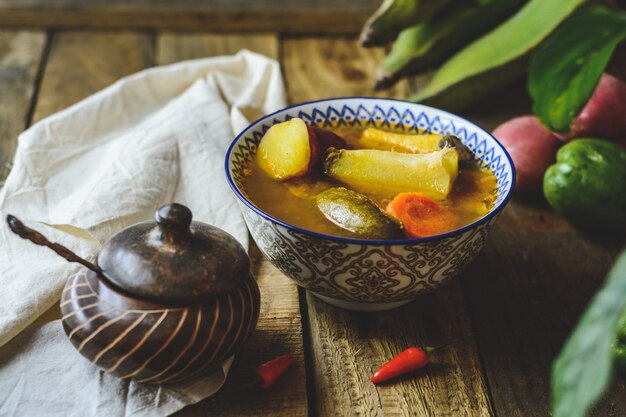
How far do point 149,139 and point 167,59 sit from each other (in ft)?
2.61

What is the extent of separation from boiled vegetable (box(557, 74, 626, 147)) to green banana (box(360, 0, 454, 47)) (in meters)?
0.62

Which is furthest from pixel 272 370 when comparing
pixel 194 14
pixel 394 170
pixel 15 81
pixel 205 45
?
pixel 194 14

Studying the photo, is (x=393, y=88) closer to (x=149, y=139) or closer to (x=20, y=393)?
(x=149, y=139)

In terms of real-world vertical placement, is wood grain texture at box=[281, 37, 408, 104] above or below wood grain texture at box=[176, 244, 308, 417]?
below

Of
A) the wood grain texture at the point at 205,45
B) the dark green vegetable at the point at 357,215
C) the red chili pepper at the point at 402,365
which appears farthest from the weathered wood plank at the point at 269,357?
the wood grain texture at the point at 205,45

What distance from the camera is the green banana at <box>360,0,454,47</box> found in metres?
2.23

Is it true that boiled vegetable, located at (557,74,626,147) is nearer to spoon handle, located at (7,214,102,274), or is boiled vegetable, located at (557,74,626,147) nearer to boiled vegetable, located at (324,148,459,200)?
boiled vegetable, located at (324,148,459,200)

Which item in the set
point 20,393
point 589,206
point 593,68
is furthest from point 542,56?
point 20,393

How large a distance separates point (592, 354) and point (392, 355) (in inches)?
28.9

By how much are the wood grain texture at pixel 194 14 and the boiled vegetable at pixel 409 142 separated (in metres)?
1.30

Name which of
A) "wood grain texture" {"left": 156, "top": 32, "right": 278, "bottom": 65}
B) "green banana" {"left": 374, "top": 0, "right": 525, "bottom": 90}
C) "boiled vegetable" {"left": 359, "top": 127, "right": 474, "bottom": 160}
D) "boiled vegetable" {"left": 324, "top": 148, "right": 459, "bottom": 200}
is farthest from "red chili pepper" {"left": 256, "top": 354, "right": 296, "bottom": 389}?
"wood grain texture" {"left": 156, "top": 32, "right": 278, "bottom": 65}

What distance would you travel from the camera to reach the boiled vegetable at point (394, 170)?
1.43m

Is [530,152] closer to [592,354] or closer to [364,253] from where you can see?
[364,253]

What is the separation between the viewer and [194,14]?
2.79 m
